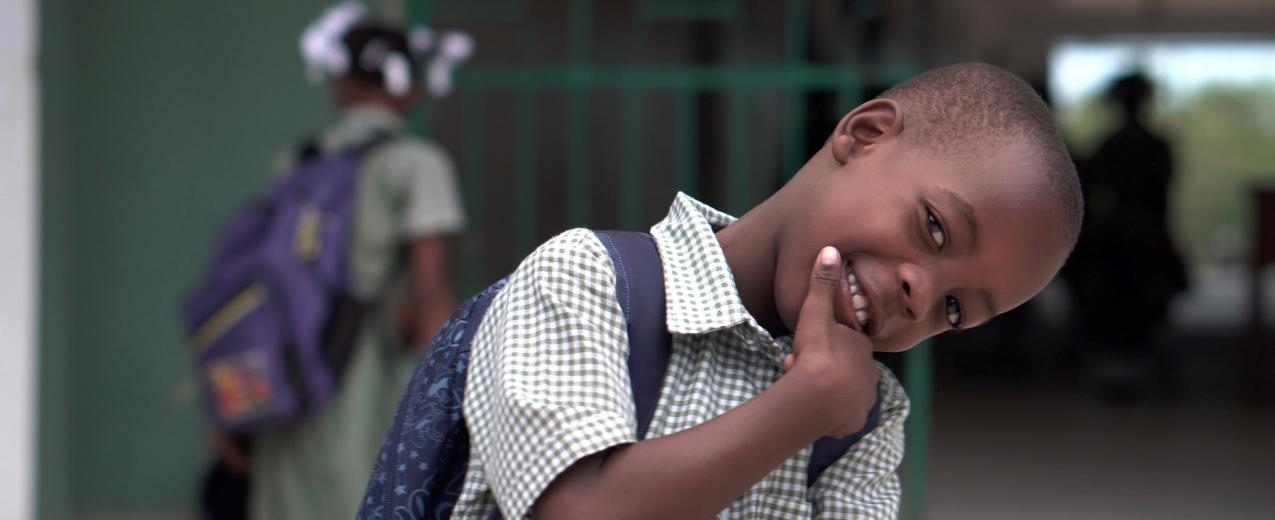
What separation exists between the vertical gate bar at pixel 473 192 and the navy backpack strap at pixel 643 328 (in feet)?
10.6

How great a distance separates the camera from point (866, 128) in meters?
1.24

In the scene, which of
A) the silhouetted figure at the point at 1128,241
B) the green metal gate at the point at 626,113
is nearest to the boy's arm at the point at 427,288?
the green metal gate at the point at 626,113

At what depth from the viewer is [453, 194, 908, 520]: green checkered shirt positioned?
1.09 meters

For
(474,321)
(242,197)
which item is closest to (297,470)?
(242,197)

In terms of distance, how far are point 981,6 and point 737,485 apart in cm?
1030

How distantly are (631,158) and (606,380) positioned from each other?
3306 millimetres

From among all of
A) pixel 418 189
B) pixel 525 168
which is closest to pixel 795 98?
pixel 525 168

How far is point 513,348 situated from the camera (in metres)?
1.12

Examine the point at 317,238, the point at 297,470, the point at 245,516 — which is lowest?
the point at 245,516

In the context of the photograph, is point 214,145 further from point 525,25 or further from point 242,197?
point 525,25

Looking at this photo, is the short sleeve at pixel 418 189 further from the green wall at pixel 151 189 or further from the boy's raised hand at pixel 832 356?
the boy's raised hand at pixel 832 356

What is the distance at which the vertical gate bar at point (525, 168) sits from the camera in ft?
14.3

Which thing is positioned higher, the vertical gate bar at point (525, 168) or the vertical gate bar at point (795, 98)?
the vertical gate bar at point (795, 98)

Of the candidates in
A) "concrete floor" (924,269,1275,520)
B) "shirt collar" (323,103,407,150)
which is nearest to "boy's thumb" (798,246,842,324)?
"shirt collar" (323,103,407,150)
